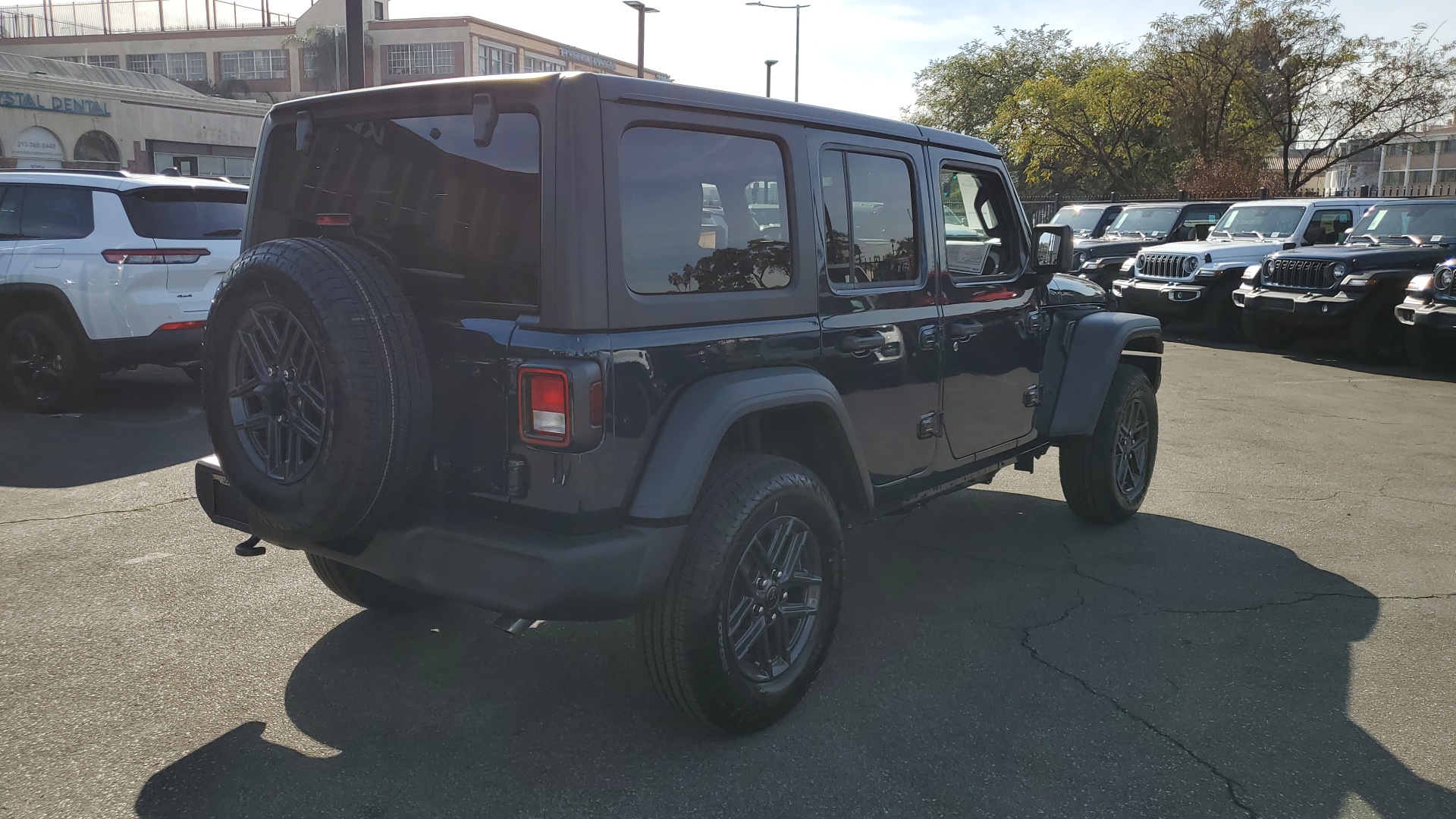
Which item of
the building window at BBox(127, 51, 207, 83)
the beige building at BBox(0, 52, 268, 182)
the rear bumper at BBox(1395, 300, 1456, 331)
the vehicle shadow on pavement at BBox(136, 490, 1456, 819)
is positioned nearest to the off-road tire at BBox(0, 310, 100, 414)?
the vehicle shadow on pavement at BBox(136, 490, 1456, 819)

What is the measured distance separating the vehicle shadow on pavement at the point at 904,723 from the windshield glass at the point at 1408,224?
10.1 metres

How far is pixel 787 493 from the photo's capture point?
10.5 ft

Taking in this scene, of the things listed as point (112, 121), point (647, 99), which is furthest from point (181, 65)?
point (647, 99)

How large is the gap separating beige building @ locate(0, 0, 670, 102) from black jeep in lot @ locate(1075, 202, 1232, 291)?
57.0 m

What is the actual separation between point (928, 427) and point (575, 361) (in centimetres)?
180

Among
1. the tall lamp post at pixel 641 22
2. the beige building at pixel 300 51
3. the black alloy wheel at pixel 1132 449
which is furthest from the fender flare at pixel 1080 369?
the beige building at pixel 300 51

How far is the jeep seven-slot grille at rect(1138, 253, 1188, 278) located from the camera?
14602mm

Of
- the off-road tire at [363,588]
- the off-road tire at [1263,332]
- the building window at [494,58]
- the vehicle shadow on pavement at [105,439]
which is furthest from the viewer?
the building window at [494,58]

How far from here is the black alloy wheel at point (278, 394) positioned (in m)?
2.87

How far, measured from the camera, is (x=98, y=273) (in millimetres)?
7520

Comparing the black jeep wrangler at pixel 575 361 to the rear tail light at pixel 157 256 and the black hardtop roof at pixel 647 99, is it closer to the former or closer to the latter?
the black hardtop roof at pixel 647 99

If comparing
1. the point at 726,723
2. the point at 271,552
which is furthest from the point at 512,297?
the point at 271,552

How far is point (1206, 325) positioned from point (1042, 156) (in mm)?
25327

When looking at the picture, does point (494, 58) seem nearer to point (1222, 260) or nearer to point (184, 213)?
point (1222, 260)
